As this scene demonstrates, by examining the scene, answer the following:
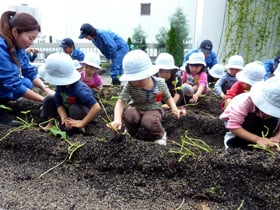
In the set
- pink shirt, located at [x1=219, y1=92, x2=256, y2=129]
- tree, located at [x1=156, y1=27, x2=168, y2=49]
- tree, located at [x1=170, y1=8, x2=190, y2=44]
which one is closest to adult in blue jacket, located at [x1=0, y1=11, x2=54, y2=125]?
pink shirt, located at [x1=219, y1=92, x2=256, y2=129]

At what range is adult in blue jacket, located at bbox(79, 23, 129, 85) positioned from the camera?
4.38 m

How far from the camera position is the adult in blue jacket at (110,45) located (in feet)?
14.4

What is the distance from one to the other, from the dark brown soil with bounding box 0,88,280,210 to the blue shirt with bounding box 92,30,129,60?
115 inches

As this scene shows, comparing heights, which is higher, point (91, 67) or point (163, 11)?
point (163, 11)

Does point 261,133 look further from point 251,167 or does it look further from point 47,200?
point 47,200

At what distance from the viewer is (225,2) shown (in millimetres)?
8023

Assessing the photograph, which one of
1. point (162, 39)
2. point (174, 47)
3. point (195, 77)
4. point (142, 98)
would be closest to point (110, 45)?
point (195, 77)

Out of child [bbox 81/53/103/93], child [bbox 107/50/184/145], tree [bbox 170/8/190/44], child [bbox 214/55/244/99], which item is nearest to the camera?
child [bbox 107/50/184/145]

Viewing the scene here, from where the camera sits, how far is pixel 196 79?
344 cm

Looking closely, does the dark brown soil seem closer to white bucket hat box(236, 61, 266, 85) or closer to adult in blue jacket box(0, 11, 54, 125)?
adult in blue jacket box(0, 11, 54, 125)

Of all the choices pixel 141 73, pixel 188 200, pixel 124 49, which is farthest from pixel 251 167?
pixel 124 49

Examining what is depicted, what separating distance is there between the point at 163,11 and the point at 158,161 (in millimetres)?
12232

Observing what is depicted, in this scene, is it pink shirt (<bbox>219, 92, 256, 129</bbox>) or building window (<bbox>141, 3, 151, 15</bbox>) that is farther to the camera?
building window (<bbox>141, 3, 151, 15</bbox>)

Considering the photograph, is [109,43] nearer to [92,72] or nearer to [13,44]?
[92,72]
